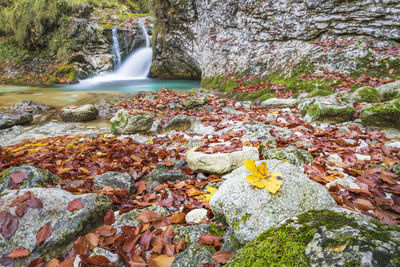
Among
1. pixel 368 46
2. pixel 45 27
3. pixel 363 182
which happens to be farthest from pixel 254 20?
pixel 45 27

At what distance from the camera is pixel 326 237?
889mm

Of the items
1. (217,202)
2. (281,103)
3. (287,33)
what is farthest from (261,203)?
(287,33)

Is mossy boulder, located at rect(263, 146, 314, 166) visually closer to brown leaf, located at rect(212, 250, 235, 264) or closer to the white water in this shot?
brown leaf, located at rect(212, 250, 235, 264)

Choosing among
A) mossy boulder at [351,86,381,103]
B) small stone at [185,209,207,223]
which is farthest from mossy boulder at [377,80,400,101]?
small stone at [185,209,207,223]

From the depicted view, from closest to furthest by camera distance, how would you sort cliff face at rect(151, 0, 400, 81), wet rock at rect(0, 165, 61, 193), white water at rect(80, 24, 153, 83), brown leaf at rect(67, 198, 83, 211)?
1. brown leaf at rect(67, 198, 83, 211)
2. wet rock at rect(0, 165, 61, 193)
3. cliff face at rect(151, 0, 400, 81)
4. white water at rect(80, 24, 153, 83)

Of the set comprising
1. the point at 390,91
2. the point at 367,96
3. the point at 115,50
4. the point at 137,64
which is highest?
the point at 115,50

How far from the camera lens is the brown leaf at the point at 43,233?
60.4 inches

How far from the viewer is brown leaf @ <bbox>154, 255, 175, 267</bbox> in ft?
4.35

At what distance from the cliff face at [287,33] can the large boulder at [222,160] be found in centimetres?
624

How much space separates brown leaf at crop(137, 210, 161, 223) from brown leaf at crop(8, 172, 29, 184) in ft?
5.22

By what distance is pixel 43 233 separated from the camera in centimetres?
157

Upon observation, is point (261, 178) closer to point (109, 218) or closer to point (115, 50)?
point (109, 218)

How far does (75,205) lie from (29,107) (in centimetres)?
827

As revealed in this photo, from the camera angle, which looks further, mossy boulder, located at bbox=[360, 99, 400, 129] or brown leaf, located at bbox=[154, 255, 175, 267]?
mossy boulder, located at bbox=[360, 99, 400, 129]
